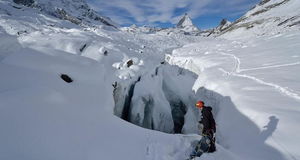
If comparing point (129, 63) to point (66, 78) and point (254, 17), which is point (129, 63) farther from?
point (254, 17)

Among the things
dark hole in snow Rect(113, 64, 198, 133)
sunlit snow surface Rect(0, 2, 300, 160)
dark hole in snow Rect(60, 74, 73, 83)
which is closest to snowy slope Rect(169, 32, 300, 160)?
sunlit snow surface Rect(0, 2, 300, 160)

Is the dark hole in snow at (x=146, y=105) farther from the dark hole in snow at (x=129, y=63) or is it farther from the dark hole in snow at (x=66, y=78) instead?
the dark hole in snow at (x=66, y=78)

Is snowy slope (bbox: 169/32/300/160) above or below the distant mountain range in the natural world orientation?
below

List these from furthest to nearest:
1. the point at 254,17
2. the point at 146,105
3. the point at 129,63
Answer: the point at 254,17, the point at 146,105, the point at 129,63

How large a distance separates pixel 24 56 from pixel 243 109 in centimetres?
911

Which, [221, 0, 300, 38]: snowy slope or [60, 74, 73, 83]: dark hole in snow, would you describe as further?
[221, 0, 300, 38]: snowy slope

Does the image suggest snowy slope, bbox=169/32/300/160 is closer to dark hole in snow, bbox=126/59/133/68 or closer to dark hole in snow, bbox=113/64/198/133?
dark hole in snow, bbox=113/64/198/133

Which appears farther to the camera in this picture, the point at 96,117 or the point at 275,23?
the point at 275,23

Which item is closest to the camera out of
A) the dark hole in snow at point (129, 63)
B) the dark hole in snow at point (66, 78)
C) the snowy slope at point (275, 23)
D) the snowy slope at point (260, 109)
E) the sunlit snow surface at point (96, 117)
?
the sunlit snow surface at point (96, 117)

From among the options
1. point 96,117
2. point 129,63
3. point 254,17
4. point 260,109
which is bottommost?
point 96,117

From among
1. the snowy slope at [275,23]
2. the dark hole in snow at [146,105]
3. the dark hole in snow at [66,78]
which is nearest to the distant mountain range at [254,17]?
the snowy slope at [275,23]

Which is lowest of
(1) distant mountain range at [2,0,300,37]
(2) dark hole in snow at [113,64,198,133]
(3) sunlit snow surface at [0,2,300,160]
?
(2) dark hole in snow at [113,64,198,133]

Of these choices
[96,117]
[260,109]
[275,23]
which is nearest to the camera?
[96,117]

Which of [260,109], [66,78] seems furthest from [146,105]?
[260,109]
